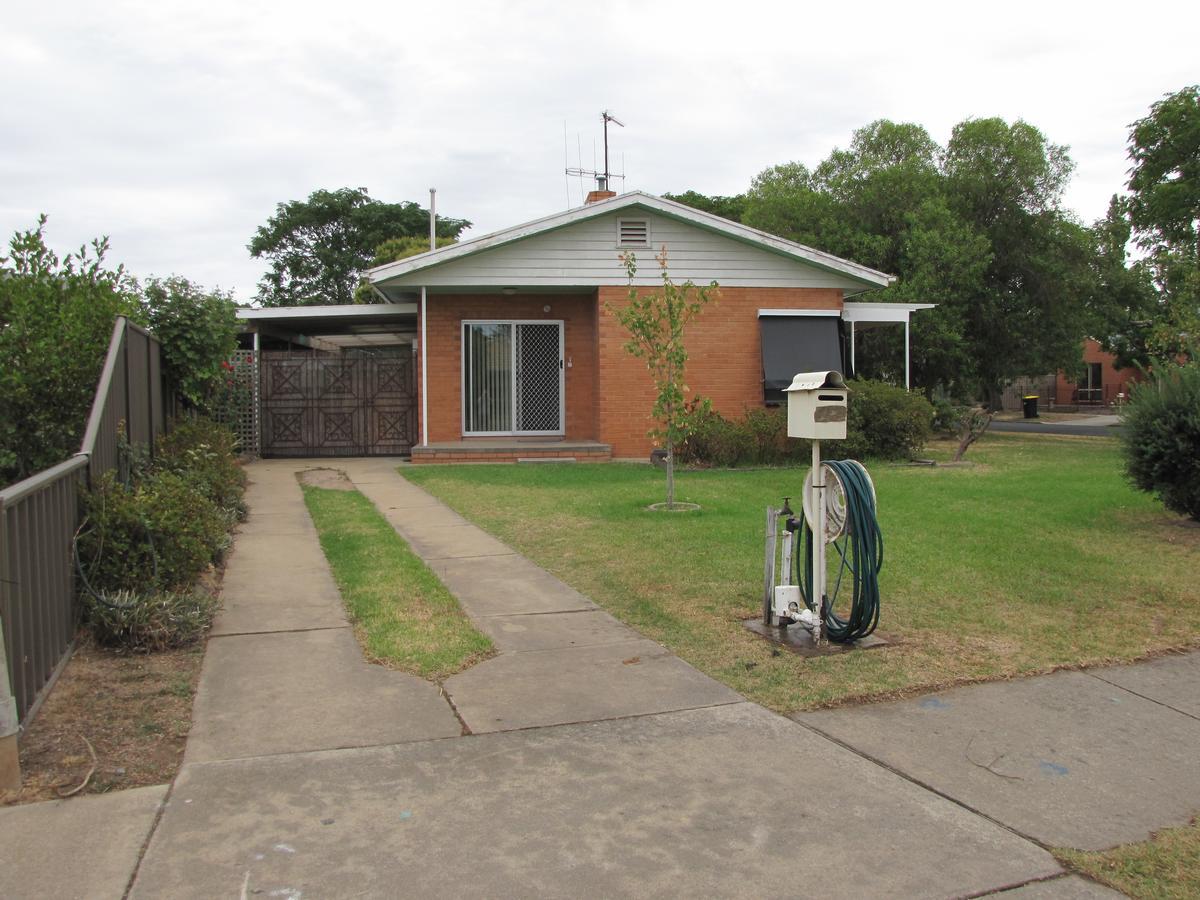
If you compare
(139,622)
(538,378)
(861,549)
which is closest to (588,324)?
(538,378)

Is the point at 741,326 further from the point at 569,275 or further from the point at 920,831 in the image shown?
the point at 920,831

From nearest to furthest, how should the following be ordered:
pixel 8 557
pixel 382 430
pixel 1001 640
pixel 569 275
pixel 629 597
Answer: pixel 8 557 < pixel 1001 640 < pixel 629 597 < pixel 569 275 < pixel 382 430

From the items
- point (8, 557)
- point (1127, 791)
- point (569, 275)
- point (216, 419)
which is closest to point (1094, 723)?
point (1127, 791)

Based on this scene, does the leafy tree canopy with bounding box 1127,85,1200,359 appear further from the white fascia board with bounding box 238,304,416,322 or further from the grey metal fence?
the grey metal fence

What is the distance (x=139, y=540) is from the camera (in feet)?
20.1

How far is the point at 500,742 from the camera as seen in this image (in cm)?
434

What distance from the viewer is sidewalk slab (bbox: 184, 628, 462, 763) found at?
4355 millimetres

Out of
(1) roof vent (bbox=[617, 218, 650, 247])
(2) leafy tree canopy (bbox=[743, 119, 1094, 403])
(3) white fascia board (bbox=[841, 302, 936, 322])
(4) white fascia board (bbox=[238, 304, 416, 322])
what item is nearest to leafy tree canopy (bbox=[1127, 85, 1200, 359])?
(2) leafy tree canopy (bbox=[743, 119, 1094, 403])

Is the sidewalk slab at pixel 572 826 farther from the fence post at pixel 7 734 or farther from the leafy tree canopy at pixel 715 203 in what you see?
the leafy tree canopy at pixel 715 203

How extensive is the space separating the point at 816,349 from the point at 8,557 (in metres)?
15.5

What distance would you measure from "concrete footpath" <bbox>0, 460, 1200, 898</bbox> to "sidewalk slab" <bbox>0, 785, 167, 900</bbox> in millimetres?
12

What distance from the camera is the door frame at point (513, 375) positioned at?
18250 millimetres

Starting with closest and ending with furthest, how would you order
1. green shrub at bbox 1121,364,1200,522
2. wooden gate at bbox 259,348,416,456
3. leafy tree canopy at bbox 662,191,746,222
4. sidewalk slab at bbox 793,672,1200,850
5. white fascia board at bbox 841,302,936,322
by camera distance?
sidewalk slab at bbox 793,672,1200,850
green shrub at bbox 1121,364,1200,522
wooden gate at bbox 259,348,416,456
white fascia board at bbox 841,302,936,322
leafy tree canopy at bbox 662,191,746,222

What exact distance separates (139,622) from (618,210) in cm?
1320
